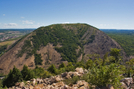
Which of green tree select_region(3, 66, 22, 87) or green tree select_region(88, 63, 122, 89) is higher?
green tree select_region(88, 63, 122, 89)

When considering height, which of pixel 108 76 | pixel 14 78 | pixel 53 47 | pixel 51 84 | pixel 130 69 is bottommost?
pixel 14 78

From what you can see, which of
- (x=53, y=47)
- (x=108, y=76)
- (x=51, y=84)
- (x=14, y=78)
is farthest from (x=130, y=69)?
(x=53, y=47)

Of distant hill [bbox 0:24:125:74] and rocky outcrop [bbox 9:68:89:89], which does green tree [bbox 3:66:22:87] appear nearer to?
rocky outcrop [bbox 9:68:89:89]

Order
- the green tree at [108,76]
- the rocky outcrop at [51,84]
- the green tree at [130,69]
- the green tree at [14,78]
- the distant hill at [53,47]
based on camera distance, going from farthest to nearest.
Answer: the distant hill at [53,47] < the green tree at [14,78] < the green tree at [130,69] < the rocky outcrop at [51,84] < the green tree at [108,76]

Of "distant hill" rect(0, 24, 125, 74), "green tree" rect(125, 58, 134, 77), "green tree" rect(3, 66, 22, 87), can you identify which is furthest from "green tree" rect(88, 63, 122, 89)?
"distant hill" rect(0, 24, 125, 74)

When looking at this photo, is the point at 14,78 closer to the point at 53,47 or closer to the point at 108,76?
the point at 108,76

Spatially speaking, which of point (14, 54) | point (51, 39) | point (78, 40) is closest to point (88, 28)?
point (78, 40)

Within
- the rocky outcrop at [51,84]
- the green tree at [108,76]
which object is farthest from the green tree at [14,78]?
the green tree at [108,76]

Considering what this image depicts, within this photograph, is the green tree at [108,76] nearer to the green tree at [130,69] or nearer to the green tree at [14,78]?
the green tree at [130,69]

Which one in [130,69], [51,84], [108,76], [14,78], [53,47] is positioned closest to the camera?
[108,76]
